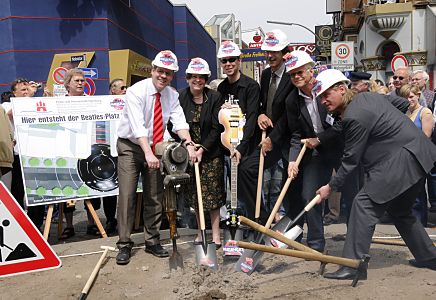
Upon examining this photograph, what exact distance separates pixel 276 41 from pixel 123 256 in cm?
264

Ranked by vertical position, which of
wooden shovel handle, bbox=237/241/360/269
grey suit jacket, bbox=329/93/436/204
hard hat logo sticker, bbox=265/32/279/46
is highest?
hard hat logo sticker, bbox=265/32/279/46

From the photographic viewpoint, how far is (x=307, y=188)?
191 inches

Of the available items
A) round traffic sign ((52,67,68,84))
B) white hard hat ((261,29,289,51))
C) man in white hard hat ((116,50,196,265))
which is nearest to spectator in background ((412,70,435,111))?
white hard hat ((261,29,289,51))

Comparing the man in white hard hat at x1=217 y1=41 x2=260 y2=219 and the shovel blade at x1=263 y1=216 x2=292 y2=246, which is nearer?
the shovel blade at x1=263 y1=216 x2=292 y2=246

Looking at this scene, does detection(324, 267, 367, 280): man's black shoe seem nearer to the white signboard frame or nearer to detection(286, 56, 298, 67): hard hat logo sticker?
detection(286, 56, 298, 67): hard hat logo sticker

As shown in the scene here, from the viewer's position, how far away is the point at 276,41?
4973 mm

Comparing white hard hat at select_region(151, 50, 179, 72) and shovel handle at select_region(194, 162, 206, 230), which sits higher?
white hard hat at select_region(151, 50, 179, 72)

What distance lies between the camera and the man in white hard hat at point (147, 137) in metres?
4.81

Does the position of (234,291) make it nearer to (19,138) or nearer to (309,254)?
(309,254)

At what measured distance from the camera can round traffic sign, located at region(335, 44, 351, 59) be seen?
653 inches

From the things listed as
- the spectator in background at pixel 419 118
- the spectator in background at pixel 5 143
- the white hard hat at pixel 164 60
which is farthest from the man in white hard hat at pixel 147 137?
the spectator in background at pixel 419 118

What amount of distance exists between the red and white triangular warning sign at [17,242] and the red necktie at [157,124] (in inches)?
55.0

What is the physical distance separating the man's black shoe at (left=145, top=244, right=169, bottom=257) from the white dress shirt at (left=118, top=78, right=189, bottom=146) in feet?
3.64

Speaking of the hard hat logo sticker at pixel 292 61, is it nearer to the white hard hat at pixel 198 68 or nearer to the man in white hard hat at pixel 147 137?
the white hard hat at pixel 198 68
